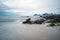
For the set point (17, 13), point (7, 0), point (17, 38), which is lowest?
point (17, 38)

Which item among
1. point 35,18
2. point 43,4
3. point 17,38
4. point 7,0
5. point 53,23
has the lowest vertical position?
point 17,38

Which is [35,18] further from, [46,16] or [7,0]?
[7,0]

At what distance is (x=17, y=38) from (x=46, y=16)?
0.66 m

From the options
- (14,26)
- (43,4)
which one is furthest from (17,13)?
(43,4)

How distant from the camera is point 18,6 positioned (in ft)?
5.05

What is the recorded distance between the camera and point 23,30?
149 cm

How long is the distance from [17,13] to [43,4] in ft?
1.69

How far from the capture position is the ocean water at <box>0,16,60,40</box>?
1.47 meters

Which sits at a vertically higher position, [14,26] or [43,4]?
[43,4]

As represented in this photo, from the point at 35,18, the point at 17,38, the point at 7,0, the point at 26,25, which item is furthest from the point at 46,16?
the point at 7,0

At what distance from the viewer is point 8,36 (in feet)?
4.81

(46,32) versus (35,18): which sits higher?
(35,18)

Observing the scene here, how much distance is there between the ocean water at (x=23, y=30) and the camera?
4.82ft

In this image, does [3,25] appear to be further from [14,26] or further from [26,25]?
[26,25]
